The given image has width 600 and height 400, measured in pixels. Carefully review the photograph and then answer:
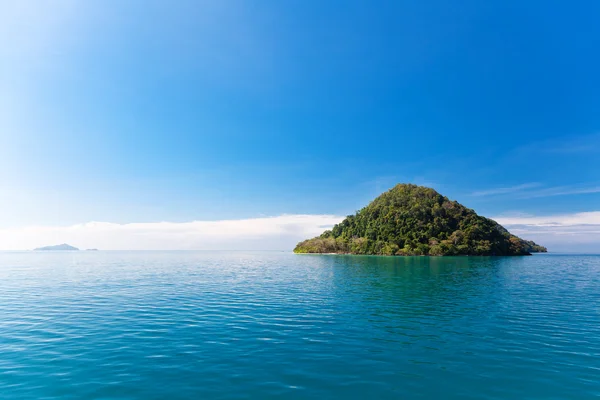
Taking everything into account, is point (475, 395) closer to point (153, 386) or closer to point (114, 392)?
point (153, 386)

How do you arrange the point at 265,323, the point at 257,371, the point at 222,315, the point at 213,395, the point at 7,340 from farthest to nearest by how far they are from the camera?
1. the point at 222,315
2. the point at 265,323
3. the point at 7,340
4. the point at 257,371
5. the point at 213,395

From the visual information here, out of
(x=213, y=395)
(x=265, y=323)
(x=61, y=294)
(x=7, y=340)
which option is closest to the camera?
(x=213, y=395)

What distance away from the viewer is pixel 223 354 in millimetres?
19391

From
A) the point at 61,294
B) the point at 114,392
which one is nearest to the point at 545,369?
the point at 114,392

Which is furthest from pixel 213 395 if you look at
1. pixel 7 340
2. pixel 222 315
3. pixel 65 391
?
pixel 7 340

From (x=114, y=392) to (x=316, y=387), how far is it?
9190 mm

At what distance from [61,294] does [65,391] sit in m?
39.3

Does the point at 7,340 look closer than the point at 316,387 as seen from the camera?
No

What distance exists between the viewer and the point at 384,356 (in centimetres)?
1900

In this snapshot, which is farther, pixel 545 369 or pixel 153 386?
pixel 545 369

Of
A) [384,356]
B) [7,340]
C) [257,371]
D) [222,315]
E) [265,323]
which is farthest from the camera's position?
[222,315]

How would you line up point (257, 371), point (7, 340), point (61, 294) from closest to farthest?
point (257, 371)
point (7, 340)
point (61, 294)

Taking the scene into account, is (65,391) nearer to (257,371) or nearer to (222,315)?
(257,371)

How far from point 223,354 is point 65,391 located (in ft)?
25.7
